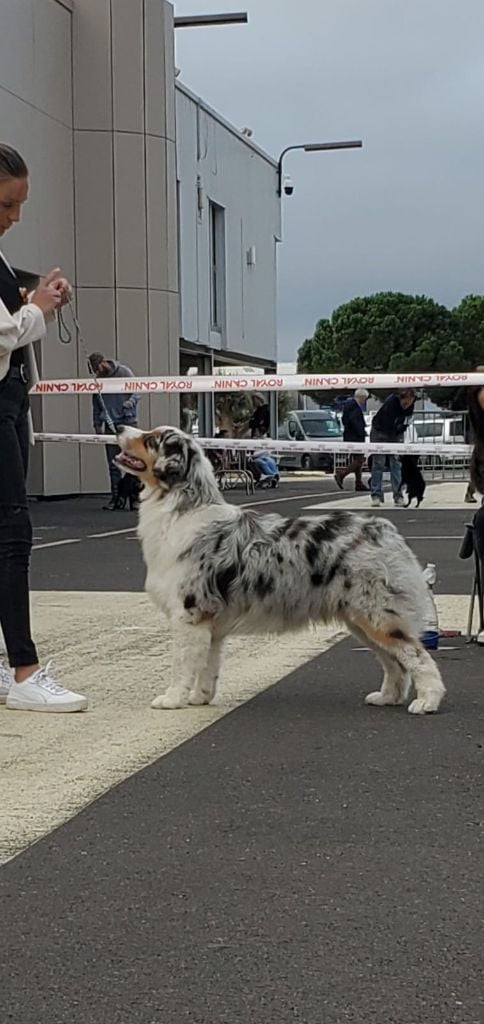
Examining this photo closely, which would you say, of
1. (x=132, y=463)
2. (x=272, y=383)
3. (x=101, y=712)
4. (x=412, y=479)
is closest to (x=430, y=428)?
(x=412, y=479)

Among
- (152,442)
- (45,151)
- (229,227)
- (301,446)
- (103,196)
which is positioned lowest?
(301,446)

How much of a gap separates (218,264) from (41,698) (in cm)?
3088

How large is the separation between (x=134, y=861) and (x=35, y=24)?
21307mm

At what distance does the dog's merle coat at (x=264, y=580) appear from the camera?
6539mm

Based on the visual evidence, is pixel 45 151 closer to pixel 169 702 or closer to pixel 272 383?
pixel 272 383

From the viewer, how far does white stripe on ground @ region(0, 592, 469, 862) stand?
5.14 m

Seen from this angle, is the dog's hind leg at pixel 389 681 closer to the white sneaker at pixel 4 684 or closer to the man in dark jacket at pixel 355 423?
the white sneaker at pixel 4 684

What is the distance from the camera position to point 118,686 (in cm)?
722

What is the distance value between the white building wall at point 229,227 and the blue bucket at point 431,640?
24614 mm

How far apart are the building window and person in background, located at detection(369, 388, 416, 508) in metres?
14.5

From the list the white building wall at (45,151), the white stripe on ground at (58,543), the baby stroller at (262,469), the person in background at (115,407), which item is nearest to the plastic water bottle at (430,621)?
the white stripe on ground at (58,543)

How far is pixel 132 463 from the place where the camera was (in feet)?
22.6

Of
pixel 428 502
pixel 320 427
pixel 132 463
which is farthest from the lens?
pixel 320 427

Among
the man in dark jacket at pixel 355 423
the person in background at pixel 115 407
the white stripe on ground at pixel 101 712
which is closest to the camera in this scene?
the white stripe on ground at pixel 101 712
